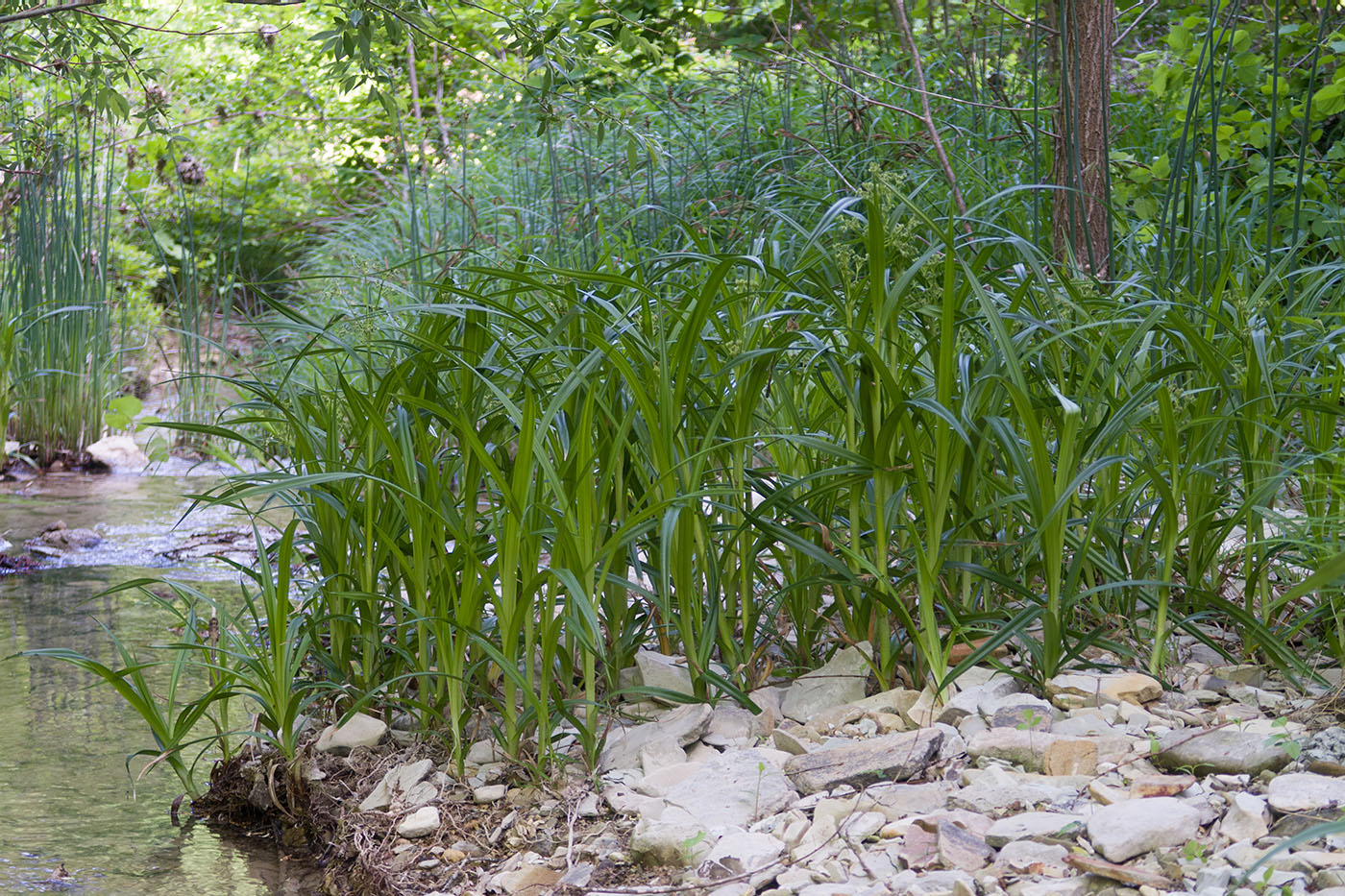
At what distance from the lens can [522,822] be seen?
57.1 inches

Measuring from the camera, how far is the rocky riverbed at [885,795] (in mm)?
1106

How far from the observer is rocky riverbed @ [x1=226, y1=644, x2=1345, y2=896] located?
1.11 meters

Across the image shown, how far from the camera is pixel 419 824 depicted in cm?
148

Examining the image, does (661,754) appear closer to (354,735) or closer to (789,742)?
(789,742)

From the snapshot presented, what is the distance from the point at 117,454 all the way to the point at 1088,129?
4.82 meters

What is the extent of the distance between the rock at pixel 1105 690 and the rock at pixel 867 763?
0.21 meters

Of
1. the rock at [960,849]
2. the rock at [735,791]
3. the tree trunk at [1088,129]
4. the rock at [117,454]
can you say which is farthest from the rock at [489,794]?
the rock at [117,454]

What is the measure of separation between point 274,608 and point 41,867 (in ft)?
1.59

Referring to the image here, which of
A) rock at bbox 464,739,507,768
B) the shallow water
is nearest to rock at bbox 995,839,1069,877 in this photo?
rock at bbox 464,739,507,768

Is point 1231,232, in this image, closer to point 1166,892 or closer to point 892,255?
point 892,255

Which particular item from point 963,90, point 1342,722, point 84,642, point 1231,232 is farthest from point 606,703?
point 963,90

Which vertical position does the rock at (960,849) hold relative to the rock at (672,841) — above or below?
above

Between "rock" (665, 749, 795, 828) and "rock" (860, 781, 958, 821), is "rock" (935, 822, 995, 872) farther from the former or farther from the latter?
"rock" (665, 749, 795, 828)

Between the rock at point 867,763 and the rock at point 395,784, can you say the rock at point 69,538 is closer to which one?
the rock at point 395,784
